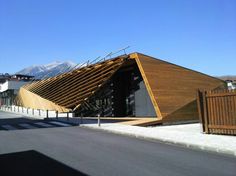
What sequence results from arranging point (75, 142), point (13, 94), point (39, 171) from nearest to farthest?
point (39, 171) < point (75, 142) < point (13, 94)

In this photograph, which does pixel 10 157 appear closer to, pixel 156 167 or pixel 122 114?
pixel 156 167

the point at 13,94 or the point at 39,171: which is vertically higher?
the point at 13,94

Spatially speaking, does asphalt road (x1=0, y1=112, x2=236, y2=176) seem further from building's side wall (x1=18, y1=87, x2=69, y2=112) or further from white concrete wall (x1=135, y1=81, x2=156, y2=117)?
building's side wall (x1=18, y1=87, x2=69, y2=112)

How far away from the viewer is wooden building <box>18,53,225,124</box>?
976 inches

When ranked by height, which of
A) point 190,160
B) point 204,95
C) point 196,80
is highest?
point 196,80

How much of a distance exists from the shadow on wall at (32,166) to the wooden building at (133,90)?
13.0 meters

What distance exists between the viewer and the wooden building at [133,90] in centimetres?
2480

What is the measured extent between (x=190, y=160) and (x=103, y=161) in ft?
8.46

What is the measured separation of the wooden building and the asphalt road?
1007cm

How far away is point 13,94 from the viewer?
7025 centimetres

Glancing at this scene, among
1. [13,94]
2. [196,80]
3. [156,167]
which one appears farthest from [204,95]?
[13,94]

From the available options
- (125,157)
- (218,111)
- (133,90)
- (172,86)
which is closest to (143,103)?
(133,90)

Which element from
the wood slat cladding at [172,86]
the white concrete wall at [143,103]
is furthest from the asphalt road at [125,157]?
the white concrete wall at [143,103]

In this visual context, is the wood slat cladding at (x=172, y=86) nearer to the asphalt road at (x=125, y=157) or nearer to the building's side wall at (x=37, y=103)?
the building's side wall at (x=37, y=103)
